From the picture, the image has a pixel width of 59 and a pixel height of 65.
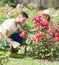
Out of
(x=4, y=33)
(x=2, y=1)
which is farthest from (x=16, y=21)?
(x=2, y=1)

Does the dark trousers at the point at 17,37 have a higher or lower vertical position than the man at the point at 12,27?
lower

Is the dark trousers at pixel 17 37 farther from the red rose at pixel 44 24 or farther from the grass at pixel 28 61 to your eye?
the red rose at pixel 44 24

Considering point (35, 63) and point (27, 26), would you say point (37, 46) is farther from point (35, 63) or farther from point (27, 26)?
point (27, 26)

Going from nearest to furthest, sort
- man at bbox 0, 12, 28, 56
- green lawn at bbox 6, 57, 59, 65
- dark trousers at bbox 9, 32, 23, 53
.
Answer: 1. green lawn at bbox 6, 57, 59, 65
2. man at bbox 0, 12, 28, 56
3. dark trousers at bbox 9, 32, 23, 53

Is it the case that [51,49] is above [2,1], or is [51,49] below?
above

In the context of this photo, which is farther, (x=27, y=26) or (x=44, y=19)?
(x=27, y=26)

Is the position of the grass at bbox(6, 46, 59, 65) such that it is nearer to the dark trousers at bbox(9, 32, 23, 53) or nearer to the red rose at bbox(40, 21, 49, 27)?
the dark trousers at bbox(9, 32, 23, 53)

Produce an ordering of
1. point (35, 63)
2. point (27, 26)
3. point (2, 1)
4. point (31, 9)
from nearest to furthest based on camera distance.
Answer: point (35, 63)
point (27, 26)
point (31, 9)
point (2, 1)

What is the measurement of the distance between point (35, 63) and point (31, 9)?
26.7 ft

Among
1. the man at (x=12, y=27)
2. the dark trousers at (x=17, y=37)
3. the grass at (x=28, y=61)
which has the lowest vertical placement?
the grass at (x=28, y=61)

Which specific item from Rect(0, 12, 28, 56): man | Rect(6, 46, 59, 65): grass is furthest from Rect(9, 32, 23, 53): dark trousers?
Rect(6, 46, 59, 65): grass

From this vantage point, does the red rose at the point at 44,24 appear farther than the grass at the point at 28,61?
Yes

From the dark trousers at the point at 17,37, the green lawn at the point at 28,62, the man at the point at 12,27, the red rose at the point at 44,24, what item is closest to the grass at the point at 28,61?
the green lawn at the point at 28,62

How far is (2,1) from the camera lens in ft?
75.6
